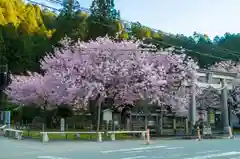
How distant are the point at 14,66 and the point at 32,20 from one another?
706 inches

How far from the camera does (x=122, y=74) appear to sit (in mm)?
28109

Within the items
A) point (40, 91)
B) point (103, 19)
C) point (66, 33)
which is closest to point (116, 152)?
Result: point (40, 91)

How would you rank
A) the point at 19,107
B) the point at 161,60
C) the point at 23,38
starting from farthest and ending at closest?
1. the point at 23,38
2. the point at 19,107
3. the point at 161,60

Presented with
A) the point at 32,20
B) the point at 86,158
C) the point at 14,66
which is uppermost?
the point at 32,20

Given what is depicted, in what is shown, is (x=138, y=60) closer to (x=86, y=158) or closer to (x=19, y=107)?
(x=86, y=158)

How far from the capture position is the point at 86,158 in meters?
13.3

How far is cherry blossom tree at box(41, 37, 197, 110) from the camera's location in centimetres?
2791

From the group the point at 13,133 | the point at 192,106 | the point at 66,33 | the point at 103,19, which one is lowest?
the point at 13,133

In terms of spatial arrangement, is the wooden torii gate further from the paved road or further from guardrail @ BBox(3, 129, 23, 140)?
guardrail @ BBox(3, 129, 23, 140)

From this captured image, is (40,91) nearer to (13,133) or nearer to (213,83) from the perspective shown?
(13,133)

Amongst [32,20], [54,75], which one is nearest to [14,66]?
[32,20]

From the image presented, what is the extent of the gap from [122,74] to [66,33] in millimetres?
27357

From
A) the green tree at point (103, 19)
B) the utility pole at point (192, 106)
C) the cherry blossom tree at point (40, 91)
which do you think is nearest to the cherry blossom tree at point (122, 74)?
the utility pole at point (192, 106)

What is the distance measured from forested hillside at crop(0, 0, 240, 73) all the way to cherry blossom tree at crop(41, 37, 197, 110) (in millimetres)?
9621
